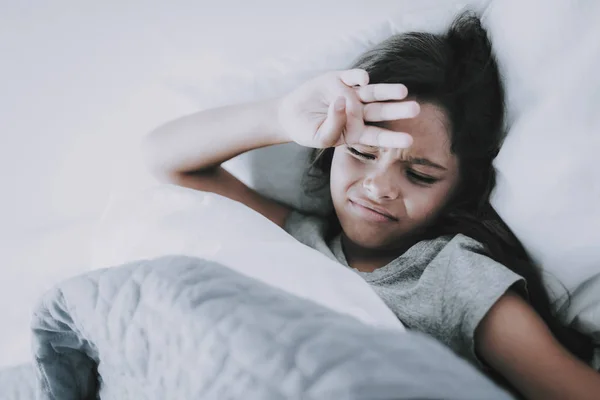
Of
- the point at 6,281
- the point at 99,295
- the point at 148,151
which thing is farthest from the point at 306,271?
the point at 6,281

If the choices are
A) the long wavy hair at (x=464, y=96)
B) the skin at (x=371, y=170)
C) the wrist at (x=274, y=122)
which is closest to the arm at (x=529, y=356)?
the skin at (x=371, y=170)

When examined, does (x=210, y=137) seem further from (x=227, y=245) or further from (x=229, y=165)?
(x=227, y=245)

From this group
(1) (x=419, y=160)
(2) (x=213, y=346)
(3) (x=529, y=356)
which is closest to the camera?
(2) (x=213, y=346)

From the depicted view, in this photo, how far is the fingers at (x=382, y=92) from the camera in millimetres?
621

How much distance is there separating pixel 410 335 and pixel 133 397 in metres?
0.28

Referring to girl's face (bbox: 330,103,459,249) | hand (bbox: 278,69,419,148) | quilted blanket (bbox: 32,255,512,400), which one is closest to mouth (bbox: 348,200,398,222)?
girl's face (bbox: 330,103,459,249)

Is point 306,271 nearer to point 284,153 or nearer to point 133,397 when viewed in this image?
point 133,397

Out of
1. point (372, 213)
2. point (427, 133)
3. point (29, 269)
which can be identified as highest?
point (427, 133)

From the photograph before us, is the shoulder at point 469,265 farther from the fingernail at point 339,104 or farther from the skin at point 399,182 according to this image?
the fingernail at point 339,104

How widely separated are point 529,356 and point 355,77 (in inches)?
14.4

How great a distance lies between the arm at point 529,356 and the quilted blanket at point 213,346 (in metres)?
0.29

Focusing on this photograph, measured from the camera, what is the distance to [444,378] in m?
0.28

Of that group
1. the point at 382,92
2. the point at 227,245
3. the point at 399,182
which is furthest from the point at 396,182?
the point at 227,245

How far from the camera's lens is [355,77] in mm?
633
